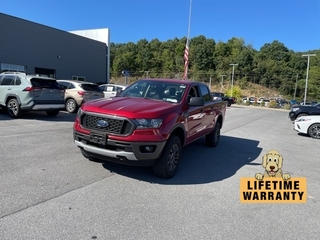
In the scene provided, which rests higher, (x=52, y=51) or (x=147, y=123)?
(x=52, y=51)

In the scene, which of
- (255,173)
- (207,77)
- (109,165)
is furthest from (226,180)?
(207,77)

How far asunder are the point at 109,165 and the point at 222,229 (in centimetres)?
269

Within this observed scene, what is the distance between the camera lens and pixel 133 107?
14.5 ft

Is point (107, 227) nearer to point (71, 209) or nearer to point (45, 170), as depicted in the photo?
point (71, 209)

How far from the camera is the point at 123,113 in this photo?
4148 millimetres

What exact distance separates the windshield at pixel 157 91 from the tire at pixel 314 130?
789 centimetres

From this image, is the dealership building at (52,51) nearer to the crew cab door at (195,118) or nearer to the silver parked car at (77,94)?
the silver parked car at (77,94)

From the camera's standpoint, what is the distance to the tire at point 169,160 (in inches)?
173

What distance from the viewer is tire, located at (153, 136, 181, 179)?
439 centimetres

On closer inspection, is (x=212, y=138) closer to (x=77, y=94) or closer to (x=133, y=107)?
(x=133, y=107)

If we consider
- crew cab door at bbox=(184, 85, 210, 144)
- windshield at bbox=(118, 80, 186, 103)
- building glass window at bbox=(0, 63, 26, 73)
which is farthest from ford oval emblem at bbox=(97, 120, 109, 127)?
building glass window at bbox=(0, 63, 26, 73)

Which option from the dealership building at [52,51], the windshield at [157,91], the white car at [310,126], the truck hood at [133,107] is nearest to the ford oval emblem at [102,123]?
the truck hood at [133,107]

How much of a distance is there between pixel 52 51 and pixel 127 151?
23.0 m

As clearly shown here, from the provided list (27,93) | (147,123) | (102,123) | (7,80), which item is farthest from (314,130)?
(7,80)
